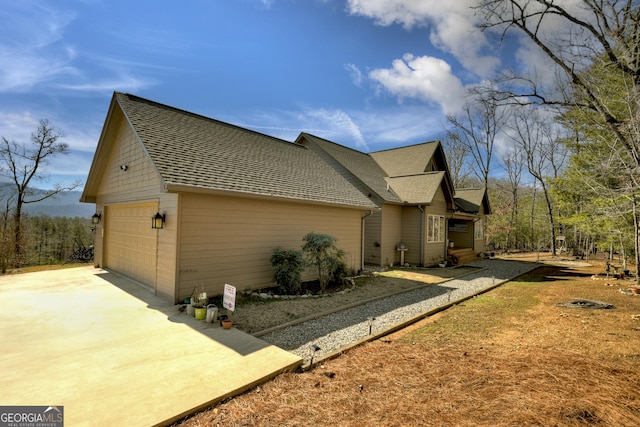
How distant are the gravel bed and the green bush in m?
1.86

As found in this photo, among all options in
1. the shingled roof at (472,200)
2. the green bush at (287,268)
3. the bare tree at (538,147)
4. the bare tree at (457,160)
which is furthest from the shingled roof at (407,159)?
the green bush at (287,268)

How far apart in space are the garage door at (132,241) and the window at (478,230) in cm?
1941

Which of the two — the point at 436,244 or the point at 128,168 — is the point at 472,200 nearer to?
the point at 436,244

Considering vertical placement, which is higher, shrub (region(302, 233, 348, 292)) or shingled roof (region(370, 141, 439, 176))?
shingled roof (region(370, 141, 439, 176))

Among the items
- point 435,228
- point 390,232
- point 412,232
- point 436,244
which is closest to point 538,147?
point 435,228

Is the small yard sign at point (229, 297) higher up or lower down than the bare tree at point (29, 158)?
lower down

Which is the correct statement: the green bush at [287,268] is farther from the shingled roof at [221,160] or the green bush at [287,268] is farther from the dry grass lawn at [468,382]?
the dry grass lawn at [468,382]

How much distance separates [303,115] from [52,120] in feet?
59.1

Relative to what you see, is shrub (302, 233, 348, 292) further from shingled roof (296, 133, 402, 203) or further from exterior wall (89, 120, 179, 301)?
shingled roof (296, 133, 402, 203)

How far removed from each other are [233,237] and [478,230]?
18902 mm

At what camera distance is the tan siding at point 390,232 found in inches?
541

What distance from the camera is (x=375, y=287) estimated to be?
30.5 feet

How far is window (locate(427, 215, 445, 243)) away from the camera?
14578mm

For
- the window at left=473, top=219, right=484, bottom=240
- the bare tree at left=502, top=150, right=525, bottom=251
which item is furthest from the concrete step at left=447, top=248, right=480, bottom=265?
the bare tree at left=502, top=150, right=525, bottom=251
